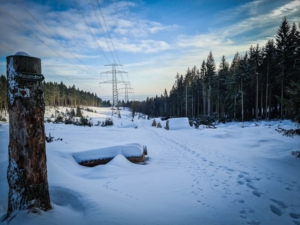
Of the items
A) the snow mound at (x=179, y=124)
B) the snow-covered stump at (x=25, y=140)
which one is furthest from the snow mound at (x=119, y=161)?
the snow mound at (x=179, y=124)

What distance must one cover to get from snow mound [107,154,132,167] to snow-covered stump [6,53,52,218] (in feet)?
9.59

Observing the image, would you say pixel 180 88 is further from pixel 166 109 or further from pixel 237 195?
pixel 237 195

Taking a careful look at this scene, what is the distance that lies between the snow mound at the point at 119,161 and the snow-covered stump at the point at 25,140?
292 cm

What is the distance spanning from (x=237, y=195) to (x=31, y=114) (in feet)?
13.4

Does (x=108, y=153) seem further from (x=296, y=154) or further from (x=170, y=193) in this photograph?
(x=296, y=154)

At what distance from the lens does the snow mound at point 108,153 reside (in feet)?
16.9

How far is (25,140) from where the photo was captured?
2.01 metres

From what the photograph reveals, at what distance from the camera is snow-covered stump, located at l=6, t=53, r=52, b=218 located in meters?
1.99

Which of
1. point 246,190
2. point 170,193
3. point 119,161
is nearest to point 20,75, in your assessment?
point 170,193

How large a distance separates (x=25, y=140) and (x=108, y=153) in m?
3.65

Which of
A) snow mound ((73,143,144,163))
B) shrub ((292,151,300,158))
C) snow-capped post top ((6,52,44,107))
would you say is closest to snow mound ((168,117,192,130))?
shrub ((292,151,300,158))

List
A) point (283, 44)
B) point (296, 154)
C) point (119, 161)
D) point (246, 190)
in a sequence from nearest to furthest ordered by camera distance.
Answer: point (246, 190) → point (119, 161) → point (296, 154) → point (283, 44)

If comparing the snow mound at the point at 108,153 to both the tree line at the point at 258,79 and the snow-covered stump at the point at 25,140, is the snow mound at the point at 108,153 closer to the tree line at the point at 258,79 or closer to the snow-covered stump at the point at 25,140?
the snow-covered stump at the point at 25,140

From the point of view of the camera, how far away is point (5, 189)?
2613 mm
